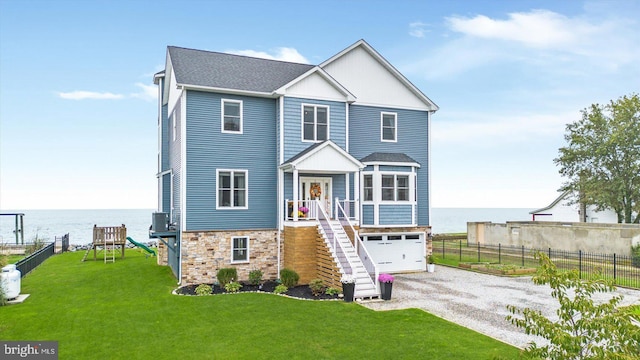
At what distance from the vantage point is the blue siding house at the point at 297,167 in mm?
17734

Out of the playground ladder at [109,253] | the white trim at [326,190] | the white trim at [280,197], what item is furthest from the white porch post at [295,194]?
the playground ladder at [109,253]

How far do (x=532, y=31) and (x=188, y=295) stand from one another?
20027mm

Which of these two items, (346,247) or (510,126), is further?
(510,126)

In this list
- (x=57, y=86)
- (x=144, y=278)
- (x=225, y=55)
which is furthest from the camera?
(x=57, y=86)

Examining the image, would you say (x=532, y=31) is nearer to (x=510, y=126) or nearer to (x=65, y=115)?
(x=510, y=126)

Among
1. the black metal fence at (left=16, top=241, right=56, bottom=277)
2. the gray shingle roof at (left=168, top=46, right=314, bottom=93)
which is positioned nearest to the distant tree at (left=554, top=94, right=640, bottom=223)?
the gray shingle roof at (left=168, top=46, right=314, bottom=93)

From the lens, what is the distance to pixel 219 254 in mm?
17953

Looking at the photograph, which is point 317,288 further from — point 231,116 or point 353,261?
point 231,116

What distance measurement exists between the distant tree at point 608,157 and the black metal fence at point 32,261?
38824 millimetres

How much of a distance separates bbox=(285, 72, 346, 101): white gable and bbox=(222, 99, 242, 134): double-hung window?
7.29ft

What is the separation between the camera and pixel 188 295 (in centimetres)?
1556

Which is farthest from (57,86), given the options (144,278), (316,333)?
(316,333)

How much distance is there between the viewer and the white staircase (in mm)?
15125

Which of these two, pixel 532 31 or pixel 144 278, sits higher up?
pixel 532 31
